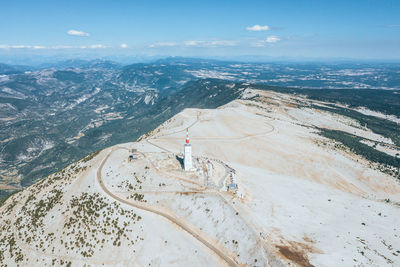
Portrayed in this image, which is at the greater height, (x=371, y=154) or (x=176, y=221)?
(x=176, y=221)

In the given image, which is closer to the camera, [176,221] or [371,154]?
[176,221]

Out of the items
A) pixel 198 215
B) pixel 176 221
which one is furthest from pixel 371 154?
pixel 176 221

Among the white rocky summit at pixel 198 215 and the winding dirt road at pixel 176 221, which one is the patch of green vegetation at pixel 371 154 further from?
the winding dirt road at pixel 176 221

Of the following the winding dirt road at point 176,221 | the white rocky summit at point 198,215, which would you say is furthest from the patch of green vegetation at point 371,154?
the winding dirt road at point 176,221

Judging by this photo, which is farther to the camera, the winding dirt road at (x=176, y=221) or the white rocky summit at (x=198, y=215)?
the white rocky summit at (x=198, y=215)

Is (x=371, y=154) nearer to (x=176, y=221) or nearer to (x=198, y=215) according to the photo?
(x=198, y=215)

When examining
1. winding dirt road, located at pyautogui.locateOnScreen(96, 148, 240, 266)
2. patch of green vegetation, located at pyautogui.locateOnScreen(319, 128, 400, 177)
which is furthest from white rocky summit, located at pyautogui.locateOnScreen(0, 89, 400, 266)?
patch of green vegetation, located at pyautogui.locateOnScreen(319, 128, 400, 177)

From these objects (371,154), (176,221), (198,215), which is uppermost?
(198,215)

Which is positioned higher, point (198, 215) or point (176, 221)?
point (198, 215)

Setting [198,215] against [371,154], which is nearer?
[198,215]
